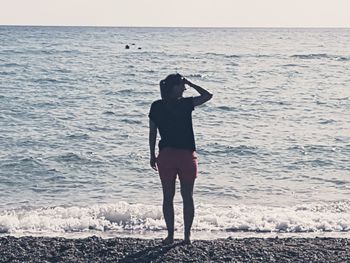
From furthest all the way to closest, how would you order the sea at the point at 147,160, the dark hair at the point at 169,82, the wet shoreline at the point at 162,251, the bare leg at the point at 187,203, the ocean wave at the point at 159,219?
the sea at the point at 147,160 → the ocean wave at the point at 159,219 → the bare leg at the point at 187,203 → the dark hair at the point at 169,82 → the wet shoreline at the point at 162,251

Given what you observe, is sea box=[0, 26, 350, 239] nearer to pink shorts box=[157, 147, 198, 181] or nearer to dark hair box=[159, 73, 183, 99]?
pink shorts box=[157, 147, 198, 181]

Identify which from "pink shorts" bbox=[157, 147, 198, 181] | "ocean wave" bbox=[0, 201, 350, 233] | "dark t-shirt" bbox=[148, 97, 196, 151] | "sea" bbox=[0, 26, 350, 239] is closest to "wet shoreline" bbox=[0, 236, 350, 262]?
"pink shorts" bbox=[157, 147, 198, 181]

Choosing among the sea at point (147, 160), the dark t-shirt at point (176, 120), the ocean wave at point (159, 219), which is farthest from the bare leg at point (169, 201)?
Answer: the ocean wave at point (159, 219)

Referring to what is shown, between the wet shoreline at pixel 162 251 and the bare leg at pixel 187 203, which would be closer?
the wet shoreline at pixel 162 251

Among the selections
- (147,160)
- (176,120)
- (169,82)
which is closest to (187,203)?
(176,120)

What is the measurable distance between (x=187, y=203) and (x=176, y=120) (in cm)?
99

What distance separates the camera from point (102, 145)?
18.2m

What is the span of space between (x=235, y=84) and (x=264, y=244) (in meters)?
27.6

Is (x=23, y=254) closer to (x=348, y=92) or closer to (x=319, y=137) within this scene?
(x=319, y=137)

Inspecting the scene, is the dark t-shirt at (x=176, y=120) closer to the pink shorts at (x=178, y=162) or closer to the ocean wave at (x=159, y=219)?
the pink shorts at (x=178, y=162)

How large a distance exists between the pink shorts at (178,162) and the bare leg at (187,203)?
82mm

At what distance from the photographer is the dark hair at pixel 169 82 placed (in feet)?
26.4

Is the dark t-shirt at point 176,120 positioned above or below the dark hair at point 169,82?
below

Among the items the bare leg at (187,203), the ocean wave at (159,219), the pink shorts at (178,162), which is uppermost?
the pink shorts at (178,162)
